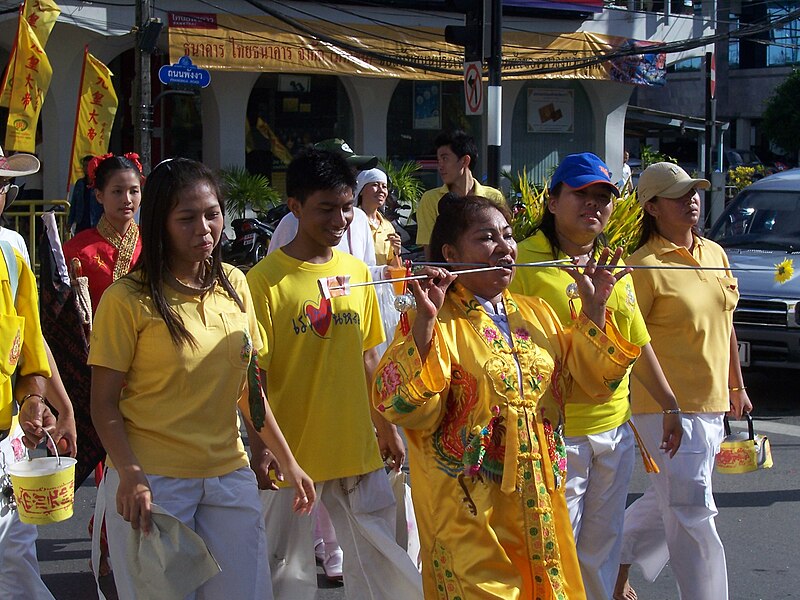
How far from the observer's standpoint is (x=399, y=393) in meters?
3.24

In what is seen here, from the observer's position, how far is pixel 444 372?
3.29 metres

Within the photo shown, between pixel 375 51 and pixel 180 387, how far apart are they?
17.3 meters

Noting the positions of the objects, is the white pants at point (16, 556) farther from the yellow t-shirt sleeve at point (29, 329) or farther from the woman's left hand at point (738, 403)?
the woman's left hand at point (738, 403)

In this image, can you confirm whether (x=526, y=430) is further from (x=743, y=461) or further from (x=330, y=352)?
(x=743, y=461)

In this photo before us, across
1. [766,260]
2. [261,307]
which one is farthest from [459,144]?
[261,307]

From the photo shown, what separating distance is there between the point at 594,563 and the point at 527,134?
20277mm

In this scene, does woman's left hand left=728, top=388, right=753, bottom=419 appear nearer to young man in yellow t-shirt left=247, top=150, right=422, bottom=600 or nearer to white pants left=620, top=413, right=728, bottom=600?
white pants left=620, top=413, right=728, bottom=600

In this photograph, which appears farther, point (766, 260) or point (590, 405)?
point (766, 260)

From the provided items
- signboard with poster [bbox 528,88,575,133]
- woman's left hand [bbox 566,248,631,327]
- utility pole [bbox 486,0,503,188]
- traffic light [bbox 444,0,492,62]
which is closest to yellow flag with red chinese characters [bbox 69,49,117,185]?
Answer: traffic light [bbox 444,0,492,62]

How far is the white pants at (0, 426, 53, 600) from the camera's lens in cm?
386

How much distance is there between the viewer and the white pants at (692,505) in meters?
4.55

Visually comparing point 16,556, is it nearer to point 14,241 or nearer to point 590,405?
point 14,241

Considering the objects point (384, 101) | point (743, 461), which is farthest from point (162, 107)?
point (743, 461)

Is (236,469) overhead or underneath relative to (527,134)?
underneath
